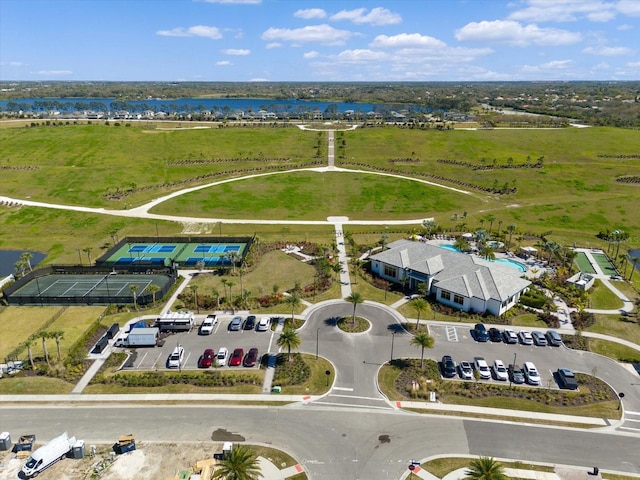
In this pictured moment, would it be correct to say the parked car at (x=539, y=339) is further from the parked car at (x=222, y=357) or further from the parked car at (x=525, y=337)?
the parked car at (x=222, y=357)

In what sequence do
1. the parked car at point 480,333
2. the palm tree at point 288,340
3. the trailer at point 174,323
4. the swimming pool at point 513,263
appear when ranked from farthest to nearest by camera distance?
1. the swimming pool at point 513,263
2. the trailer at point 174,323
3. the parked car at point 480,333
4. the palm tree at point 288,340

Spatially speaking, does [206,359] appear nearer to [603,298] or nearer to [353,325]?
[353,325]

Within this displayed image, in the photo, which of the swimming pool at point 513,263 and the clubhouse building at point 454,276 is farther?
Answer: the swimming pool at point 513,263

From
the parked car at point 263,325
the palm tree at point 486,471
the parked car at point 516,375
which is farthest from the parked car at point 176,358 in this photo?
the parked car at point 516,375

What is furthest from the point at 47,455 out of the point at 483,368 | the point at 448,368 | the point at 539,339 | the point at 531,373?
the point at 539,339

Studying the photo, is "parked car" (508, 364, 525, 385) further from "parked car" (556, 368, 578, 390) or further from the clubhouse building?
Answer: the clubhouse building
